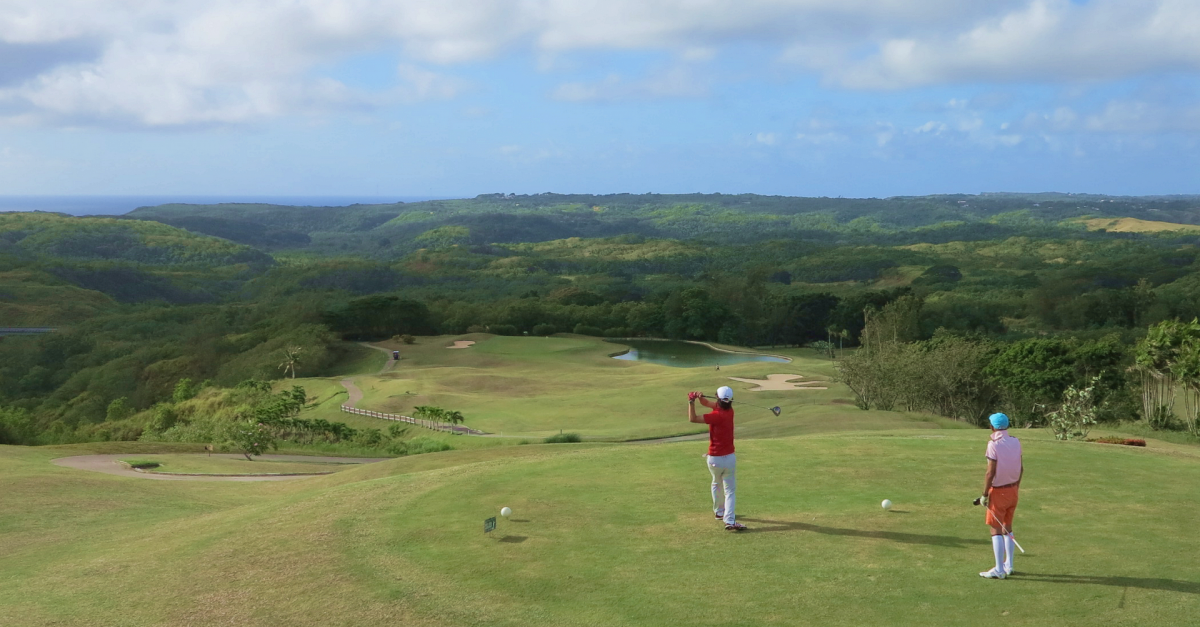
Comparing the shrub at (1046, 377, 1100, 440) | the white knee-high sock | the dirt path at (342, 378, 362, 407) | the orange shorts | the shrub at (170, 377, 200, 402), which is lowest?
the shrub at (170, 377, 200, 402)

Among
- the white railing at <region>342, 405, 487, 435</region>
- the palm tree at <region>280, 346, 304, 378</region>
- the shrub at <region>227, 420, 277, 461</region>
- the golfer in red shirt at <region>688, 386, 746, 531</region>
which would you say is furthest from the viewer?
the palm tree at <region>280, 346, 304, 378</region>

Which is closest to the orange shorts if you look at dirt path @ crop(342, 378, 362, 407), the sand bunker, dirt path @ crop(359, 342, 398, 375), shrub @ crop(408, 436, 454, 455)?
shrub @ crop(408, 436, 454, 455)

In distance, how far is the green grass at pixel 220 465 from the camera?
34.4 m

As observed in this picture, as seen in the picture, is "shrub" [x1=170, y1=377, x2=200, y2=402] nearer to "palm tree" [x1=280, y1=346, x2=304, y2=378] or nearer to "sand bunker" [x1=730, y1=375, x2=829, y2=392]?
"palm tree" [x1=280, y1=346, x2=304, y2=378]

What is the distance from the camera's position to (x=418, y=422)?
191 ft

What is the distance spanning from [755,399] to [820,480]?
1700 inches

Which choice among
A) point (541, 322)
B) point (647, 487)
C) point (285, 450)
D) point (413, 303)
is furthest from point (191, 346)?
point (647, 487)

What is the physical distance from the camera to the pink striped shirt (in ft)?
41.5

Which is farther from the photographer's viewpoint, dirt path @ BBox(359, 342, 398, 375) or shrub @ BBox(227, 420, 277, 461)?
dirt path @ BBox(359, 342, 398, 375)

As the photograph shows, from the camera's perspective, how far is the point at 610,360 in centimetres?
9594

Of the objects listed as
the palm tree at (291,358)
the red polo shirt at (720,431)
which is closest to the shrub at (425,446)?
the red polo shirt at (720,431)

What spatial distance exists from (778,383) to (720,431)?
2282 inches

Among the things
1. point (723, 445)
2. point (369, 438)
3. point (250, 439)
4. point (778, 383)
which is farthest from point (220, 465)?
point (778, 383)

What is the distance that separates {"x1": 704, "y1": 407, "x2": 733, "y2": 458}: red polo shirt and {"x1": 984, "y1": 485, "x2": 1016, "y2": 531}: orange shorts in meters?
3.72
